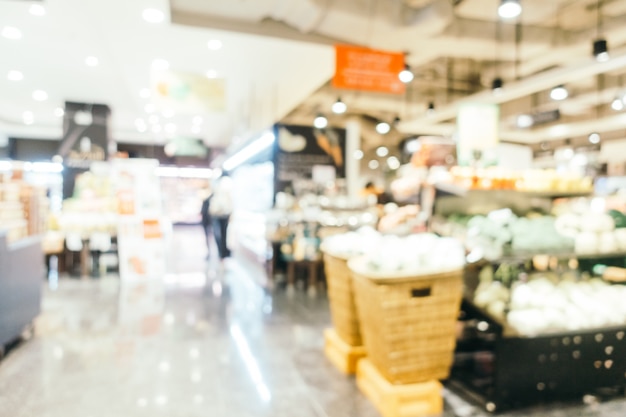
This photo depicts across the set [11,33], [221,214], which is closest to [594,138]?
[221,214]

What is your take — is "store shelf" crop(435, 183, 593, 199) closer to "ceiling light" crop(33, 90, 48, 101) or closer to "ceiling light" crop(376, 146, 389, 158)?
"ceiling light" crop(33, 90, 48, 101)

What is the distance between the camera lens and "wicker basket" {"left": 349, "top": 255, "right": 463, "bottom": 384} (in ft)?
9.05

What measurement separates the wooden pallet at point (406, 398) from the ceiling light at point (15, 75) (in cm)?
890

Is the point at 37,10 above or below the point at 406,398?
above

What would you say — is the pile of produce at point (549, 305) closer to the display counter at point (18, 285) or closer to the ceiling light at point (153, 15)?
the display counter at point (18, 285)

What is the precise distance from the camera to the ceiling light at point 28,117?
12.4 metres

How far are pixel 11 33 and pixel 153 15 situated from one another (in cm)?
243

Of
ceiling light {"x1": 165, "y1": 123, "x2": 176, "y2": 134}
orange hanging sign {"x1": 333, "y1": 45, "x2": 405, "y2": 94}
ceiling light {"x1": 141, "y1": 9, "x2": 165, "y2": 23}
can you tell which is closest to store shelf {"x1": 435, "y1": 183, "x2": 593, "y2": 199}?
orange hanging sign {"x1": 333, "y1": 45, "x2": 405, "y2": 94}

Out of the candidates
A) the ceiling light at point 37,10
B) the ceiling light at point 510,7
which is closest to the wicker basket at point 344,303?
the ceiling light at point 510,7

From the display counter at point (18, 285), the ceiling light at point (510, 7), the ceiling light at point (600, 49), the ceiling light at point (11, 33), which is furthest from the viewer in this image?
the ceiling light at point (11, 33)

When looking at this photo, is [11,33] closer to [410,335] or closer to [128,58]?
[128,58]

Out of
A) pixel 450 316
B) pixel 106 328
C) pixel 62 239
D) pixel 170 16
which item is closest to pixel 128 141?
pixel 62 239

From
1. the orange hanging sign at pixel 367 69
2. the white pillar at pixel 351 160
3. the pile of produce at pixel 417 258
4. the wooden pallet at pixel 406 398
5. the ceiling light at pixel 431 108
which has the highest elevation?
the ceiling light at pixel 431 108

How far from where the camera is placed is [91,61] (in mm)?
7391
